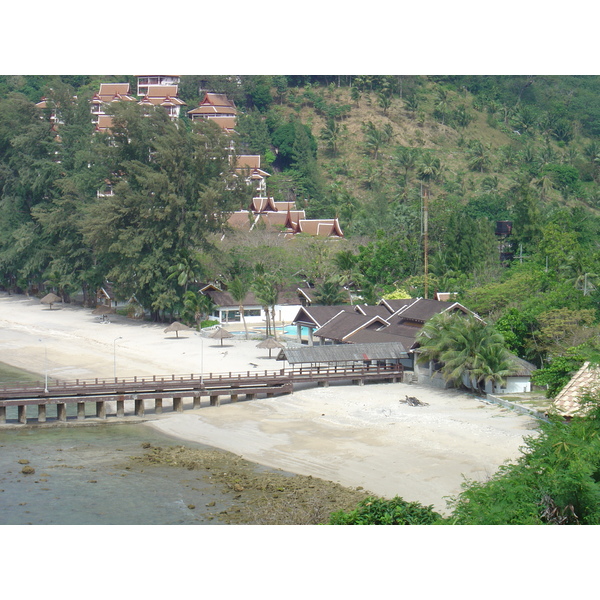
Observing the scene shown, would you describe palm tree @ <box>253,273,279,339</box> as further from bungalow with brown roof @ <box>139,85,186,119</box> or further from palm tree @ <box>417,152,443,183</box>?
bungalow with brown roof @ <box>139,85,186,119</box>

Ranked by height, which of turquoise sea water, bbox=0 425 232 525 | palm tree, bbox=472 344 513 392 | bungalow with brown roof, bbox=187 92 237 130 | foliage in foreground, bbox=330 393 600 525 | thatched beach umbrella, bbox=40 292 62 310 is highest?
bungalow with brown roof, bbox=187 92 237 130

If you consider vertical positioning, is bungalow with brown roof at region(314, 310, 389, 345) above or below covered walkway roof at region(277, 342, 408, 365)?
above

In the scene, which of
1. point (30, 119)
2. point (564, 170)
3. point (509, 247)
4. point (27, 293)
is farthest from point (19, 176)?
point (564, 170)

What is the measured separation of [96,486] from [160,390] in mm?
12757

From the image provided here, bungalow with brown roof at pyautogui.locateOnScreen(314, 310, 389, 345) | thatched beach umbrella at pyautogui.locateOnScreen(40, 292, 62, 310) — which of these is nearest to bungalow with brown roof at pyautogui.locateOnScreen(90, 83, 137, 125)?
thatched beach umbrella at pyautogui.locateOnScreen(40, 292, 62, 310)

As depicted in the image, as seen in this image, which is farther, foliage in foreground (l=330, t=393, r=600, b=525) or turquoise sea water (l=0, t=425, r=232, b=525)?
turquoise sea water (l=0, t=425, r=232, b=525)

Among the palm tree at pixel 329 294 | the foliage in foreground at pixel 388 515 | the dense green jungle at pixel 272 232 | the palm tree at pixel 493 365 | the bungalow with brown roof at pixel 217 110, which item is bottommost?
the foliage in foreground at pixel 388 515

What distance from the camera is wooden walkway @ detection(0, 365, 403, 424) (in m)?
43.7

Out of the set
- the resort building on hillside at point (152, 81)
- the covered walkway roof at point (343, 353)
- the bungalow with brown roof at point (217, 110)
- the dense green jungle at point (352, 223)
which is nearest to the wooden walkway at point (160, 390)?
the covered walkway roof at point (343, 353)

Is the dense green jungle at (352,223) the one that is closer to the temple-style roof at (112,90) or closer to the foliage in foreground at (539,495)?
the foliage in foreground at (539,495)

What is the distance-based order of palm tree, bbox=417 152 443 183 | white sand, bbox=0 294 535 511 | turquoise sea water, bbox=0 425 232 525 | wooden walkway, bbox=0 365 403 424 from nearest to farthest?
turquoise sea water, bbox=0 425 232 525
white sand, bbox=0 294 535 511
wooden walkway, bbox=0 365 403 424
palm tree, bbox=417 152 443 183

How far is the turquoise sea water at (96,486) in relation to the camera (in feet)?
98.9

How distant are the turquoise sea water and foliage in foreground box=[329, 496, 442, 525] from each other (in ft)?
19.3

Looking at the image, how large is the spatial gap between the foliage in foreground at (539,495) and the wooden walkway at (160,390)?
68.3 feet
